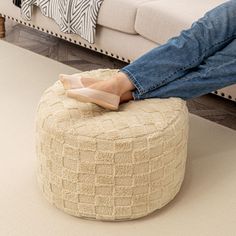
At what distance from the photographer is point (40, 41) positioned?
131 inches

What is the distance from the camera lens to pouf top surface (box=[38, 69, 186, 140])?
67.4 inches

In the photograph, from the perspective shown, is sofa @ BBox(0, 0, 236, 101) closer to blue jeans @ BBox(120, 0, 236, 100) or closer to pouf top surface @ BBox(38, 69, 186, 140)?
blue jeans @ BBox(120, 0, 236, 100)

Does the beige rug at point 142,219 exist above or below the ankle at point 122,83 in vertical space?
below

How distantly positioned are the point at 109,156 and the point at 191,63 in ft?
1.63

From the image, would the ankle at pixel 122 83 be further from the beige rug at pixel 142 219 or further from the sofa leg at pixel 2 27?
the sofa leg at pixel 2 27

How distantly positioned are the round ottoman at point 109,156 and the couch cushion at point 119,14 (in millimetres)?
804

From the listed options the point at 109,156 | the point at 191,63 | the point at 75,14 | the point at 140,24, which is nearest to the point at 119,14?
the point at 140,24

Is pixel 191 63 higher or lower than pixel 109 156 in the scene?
higher

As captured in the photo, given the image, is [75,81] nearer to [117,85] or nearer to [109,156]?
[117,85]

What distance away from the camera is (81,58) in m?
3.12

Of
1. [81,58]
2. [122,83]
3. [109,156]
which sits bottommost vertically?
[81,58]

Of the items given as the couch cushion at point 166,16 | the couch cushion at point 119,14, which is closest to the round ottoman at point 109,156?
the couch cushion at point 166,16

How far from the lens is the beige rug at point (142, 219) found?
1790mm

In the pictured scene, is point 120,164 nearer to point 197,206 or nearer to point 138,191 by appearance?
point 138,191
